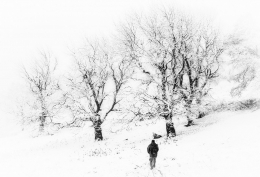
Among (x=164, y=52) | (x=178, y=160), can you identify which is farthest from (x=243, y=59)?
(x=178, y=160)

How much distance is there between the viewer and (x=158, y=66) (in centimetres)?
2147

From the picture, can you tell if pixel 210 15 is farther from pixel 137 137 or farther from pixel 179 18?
pixel 137 137

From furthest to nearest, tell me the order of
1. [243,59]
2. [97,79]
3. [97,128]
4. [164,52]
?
1. [97,79]
2. [97,128]
3. [243,59]
4. [164,52]

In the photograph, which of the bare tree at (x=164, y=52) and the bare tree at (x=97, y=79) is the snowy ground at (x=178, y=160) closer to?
Result: the bare tree at (x=164, y=52)

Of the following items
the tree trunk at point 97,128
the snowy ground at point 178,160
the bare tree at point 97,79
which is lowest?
the snowy ground at point 178,160

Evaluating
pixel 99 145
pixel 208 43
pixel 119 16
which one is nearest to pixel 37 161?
pixel 99 145

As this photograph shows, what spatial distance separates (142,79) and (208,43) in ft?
30.3

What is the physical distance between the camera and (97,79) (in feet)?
81.1

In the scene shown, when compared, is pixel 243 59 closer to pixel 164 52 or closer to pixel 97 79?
pixel 164 52

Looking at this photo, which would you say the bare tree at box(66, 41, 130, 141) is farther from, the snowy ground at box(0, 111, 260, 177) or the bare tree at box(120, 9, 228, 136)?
the snowy ground at box(0, 111, 260, 177)

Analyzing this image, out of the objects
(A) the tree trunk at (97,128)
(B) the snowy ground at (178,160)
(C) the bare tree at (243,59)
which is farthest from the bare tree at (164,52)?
(A) the tree trunk at (97,128)

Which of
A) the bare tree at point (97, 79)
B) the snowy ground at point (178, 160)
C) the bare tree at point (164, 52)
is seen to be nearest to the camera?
the snowy ground at point (178, 160)

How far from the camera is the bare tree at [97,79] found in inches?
934

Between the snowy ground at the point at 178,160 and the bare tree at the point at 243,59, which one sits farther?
the bare tree at the point at 243,59
